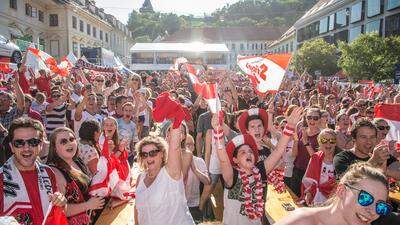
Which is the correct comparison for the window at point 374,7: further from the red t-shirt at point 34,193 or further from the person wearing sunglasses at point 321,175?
the red t-shirt at point 34,193

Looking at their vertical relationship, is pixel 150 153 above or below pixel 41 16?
below

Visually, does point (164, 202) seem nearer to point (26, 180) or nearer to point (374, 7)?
point (26, 180)

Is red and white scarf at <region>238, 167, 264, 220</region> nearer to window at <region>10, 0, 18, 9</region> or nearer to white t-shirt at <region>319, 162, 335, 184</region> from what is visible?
white t-shirt at <region>319, 162, 335, 184</region>

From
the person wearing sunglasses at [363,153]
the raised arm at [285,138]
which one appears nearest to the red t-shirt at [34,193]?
the raised arm at [285,138]

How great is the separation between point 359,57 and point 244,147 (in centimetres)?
2473

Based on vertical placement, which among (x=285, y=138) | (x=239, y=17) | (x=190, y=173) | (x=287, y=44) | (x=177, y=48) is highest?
(x=239, y=17)

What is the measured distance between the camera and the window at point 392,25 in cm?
3500

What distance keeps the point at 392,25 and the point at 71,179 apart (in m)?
38.1

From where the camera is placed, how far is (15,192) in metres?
3.07

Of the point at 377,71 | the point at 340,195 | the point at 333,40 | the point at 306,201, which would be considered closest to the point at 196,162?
the point at 306,201

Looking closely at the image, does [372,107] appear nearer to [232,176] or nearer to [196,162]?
[196,162]

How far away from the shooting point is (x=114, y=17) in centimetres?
6456

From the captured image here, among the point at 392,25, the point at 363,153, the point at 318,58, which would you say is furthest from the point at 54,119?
the point at 392,25

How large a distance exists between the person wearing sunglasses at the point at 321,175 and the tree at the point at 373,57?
22480 mm
